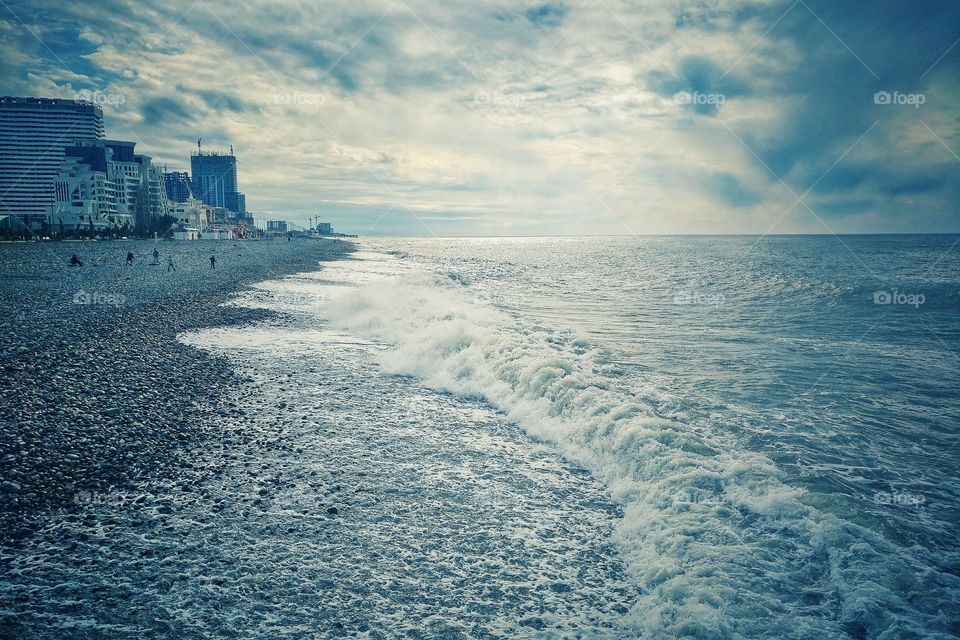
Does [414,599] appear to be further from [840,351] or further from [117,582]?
[840,351]

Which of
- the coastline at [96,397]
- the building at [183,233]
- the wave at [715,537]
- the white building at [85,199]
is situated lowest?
the wave at [715,537]

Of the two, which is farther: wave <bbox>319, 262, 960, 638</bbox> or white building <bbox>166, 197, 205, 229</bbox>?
white building <bbox>166, 197, 205, 229</bbox>

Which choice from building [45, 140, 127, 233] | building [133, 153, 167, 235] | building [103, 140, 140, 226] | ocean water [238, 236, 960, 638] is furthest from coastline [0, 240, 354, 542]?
building [103, 140, 140, 226]

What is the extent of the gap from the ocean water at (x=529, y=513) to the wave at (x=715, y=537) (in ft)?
0.10

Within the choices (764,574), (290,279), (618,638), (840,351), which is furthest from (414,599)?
(290,279)

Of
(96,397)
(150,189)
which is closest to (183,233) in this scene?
(150,189)

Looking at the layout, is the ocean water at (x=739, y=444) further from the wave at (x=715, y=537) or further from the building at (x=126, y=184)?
the building at (x=126, y=184)

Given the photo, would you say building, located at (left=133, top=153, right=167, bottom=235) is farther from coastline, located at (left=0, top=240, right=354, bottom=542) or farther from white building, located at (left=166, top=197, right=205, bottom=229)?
coastline, located at (left=0, top=240, right=354, bottom=542)

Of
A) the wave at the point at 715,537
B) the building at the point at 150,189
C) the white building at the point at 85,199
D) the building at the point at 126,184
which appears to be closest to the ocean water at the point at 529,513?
the wave at the point at 715,537

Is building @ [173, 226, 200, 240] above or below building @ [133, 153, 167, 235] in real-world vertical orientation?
below

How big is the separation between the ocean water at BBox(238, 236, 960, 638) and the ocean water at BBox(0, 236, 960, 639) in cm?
4

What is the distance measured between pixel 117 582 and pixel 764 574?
736cm

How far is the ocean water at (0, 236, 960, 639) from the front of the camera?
4.94 metres

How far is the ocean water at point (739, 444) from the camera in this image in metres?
5.27
